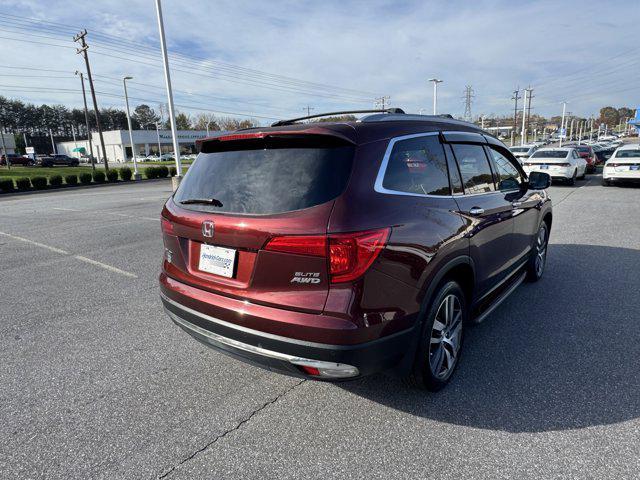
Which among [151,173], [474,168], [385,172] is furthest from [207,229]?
[151,173]

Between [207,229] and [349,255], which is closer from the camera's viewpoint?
[349,255]

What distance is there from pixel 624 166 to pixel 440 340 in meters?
17.4

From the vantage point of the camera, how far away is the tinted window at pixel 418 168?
244 cm

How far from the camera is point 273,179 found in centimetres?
238

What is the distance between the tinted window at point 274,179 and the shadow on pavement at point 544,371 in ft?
4.87

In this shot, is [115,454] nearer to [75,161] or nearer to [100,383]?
[100,383]

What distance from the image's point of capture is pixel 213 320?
8.20ft

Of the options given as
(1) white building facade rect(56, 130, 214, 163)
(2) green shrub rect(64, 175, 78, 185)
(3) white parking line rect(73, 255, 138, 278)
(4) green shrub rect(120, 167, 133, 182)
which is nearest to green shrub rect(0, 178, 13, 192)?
(2) green shrub rect(64, 175, 78, 185)

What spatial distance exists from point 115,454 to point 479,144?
3.50 meters

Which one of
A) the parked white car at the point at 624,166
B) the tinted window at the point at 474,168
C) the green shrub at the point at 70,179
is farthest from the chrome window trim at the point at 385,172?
the green shrub at the point at 70,179

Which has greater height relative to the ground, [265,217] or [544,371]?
A: [265,217]

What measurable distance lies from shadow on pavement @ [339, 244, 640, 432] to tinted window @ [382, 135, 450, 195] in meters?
1.39

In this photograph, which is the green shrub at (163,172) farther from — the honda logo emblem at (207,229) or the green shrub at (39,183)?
the honda logo emblem at (207,229)

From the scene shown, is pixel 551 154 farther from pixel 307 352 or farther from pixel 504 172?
pixel 307 352
